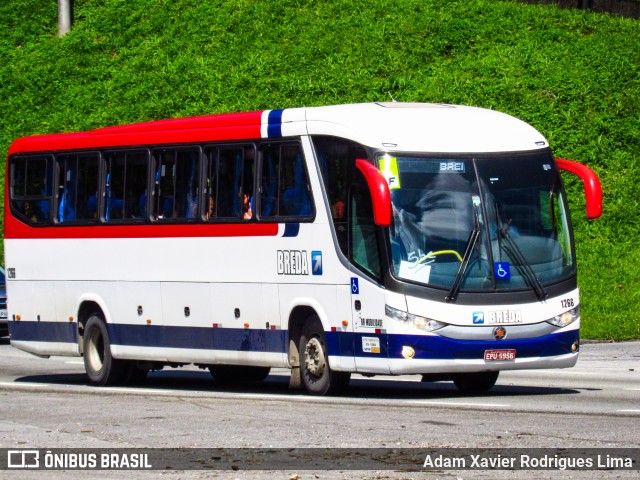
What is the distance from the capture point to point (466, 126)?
16.8 metres

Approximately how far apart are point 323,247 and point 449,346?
2034mm

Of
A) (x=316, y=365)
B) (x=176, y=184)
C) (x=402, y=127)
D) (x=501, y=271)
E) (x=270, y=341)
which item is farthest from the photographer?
(x=176, y=184)

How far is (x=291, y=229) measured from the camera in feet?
57.2

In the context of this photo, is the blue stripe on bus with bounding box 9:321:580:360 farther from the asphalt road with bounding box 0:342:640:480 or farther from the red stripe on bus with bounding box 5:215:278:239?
the red stripe on bus with bounding box 5:215:278:239

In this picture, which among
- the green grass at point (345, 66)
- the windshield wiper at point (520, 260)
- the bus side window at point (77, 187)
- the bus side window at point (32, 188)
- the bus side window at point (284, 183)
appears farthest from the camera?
the green grass at point (345, 66)

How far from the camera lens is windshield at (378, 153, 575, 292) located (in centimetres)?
1595

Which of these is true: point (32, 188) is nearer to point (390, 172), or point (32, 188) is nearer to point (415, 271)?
point (390, 172)

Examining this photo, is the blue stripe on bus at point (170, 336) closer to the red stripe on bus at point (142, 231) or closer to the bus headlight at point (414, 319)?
the red stripe on bus at point (142, 231)

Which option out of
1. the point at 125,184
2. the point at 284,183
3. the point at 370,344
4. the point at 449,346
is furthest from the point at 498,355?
the point at 125,184

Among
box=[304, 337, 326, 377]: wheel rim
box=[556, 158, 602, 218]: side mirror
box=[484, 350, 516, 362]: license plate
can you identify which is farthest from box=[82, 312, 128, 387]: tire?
box=[556, 158, 602, 218]: side mirror

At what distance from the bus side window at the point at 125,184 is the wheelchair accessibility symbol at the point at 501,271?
572cm

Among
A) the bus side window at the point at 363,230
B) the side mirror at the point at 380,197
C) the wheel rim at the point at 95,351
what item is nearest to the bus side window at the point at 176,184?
the wheel rim at the point at 95,351

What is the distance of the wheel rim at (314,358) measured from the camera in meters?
16.9

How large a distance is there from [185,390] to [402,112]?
15.3ft
